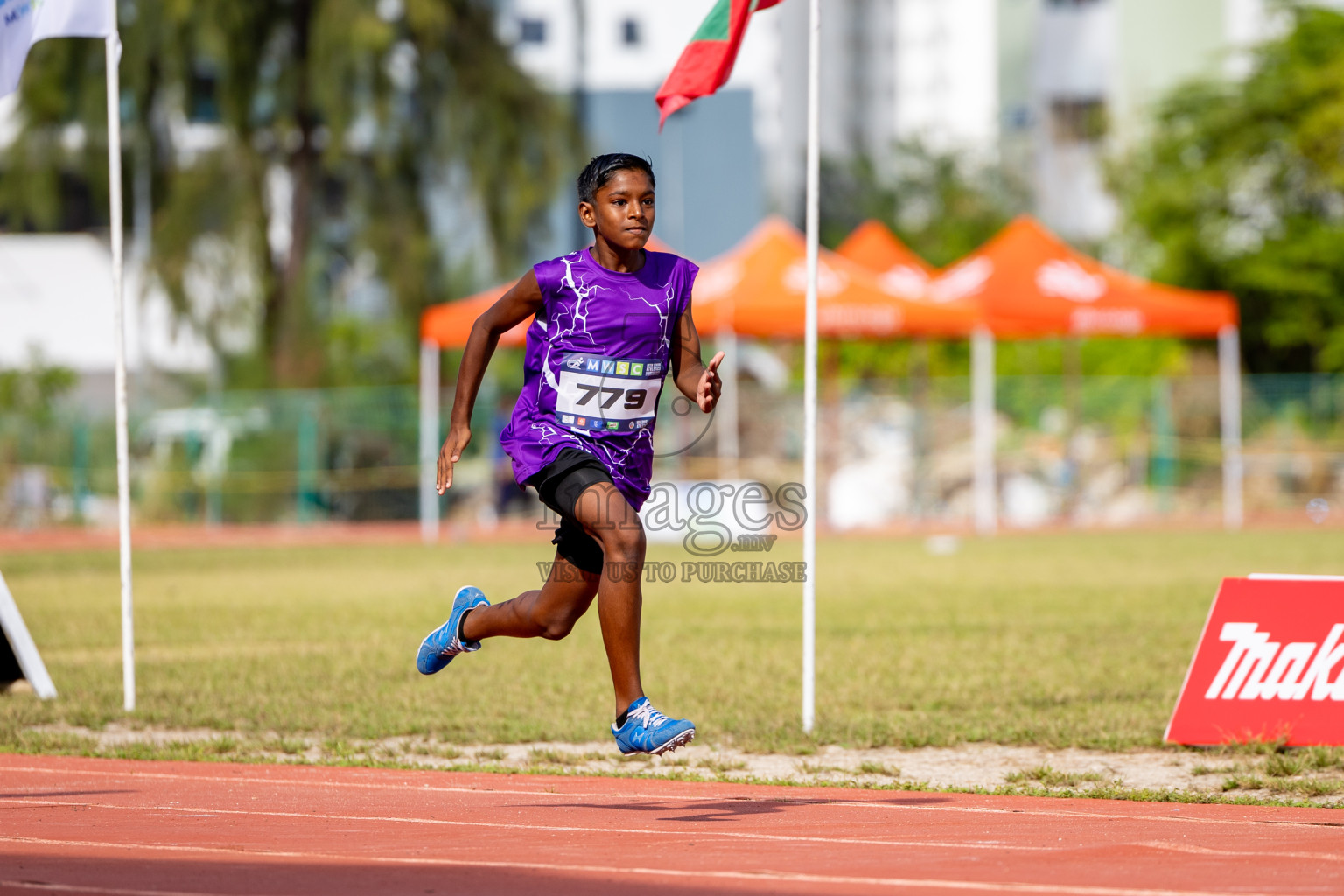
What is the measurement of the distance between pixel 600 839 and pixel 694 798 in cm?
114

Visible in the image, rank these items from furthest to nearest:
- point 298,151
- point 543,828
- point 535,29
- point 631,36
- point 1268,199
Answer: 1. point 535,29
2. point 631,36
3. point 1268,199
4. point 298,151
5. point 543,828

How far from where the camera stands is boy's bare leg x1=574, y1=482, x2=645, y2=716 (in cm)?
568

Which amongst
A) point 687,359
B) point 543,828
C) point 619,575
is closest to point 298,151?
point 687,359

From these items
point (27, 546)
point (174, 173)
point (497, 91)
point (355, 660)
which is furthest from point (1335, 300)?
point (355, 660)

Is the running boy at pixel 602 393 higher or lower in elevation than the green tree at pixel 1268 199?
lower

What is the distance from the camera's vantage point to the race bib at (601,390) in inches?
233

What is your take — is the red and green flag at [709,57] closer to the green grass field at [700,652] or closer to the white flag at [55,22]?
the white flag at [55,22]

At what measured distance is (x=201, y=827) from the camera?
5461 millimetres

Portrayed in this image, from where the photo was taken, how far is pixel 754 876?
4.54 meters

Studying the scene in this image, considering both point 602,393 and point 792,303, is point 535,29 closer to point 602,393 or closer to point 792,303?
point 792,303

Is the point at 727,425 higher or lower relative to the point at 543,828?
higher

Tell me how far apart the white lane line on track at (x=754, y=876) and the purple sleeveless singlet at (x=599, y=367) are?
162cm

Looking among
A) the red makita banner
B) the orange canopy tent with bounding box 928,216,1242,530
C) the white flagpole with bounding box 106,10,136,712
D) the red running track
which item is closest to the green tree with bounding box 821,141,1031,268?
the orange canopy tent with bounding box 928,216,1242,530

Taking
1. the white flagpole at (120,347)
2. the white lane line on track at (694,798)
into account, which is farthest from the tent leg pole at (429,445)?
the white lane line on track at (694,798)
